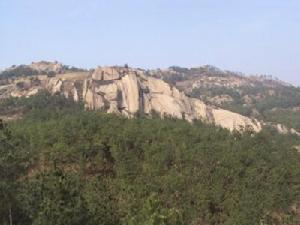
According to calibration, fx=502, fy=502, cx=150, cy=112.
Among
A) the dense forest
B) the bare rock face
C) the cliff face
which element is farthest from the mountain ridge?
the bare rock face

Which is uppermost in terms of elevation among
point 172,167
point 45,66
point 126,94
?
point 172,167

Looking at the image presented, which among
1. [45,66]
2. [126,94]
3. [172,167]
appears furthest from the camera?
[45,66]

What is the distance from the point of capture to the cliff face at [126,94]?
120438 mm

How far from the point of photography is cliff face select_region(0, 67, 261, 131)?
120 m

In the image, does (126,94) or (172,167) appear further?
(126,94)

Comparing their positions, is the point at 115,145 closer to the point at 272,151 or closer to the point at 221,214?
the point at 221,214

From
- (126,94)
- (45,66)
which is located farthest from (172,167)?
(45,66)

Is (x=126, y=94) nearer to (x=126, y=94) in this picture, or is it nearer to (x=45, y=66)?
(x=126, y=94)

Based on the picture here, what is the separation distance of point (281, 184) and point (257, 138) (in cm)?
1749

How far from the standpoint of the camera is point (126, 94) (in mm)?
122812

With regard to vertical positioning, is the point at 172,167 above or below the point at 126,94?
above

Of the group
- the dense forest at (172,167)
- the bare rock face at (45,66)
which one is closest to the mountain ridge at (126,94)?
the dense forest at (172,167)

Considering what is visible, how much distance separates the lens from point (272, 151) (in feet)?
259

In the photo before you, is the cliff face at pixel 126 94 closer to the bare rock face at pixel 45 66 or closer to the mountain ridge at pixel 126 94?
the mountain ridge at pixel 126 94
